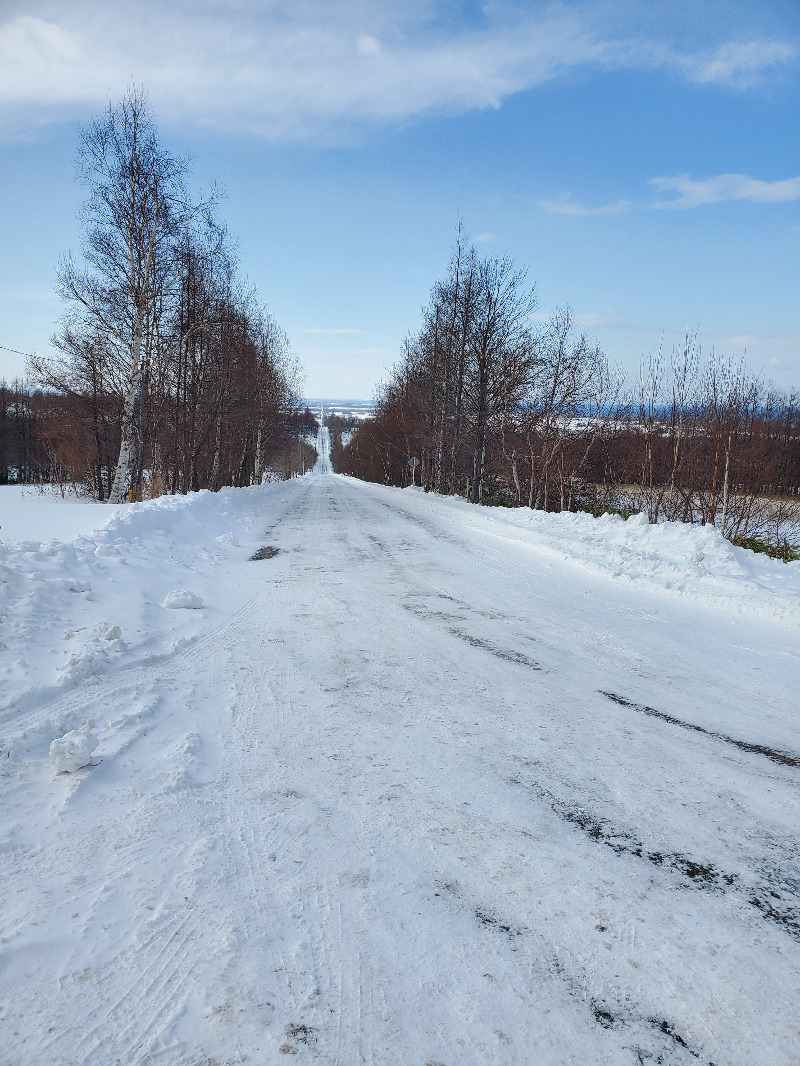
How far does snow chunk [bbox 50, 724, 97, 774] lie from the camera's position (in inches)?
115

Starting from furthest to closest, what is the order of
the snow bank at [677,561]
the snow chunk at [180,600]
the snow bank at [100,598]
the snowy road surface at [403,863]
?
the snow bank at [677,561] < the snow chunk at [180,600] < the snow bank at [100,598] < the snowy road surface at [403,863]

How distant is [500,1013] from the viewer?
5.63 feet

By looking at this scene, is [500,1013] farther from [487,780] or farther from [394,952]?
[487,780]

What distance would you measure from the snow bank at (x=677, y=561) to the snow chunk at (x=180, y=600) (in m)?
5.95

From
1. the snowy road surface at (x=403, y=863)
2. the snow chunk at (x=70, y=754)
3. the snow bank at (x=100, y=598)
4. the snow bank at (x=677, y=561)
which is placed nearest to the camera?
the snowy road surface at (x=403, y=863)

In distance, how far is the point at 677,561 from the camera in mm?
8859

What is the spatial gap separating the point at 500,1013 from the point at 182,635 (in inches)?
165

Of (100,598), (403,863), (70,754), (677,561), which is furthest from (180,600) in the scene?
(677,561)

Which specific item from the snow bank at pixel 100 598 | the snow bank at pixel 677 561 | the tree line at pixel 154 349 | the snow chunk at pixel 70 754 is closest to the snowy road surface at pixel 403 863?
the snow chunk at pixel 70 754

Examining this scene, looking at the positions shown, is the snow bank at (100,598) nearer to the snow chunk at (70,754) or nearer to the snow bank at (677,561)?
the snow chunk at (70,754)

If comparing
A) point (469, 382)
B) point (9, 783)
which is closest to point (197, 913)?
point (9, 783)

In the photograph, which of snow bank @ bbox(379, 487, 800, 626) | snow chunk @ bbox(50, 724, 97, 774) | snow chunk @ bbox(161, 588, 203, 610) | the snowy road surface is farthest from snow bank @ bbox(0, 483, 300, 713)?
snow bank @ bbox(379, 487, 800, 626)

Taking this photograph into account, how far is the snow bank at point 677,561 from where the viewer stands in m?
7.00

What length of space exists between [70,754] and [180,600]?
324 cm
